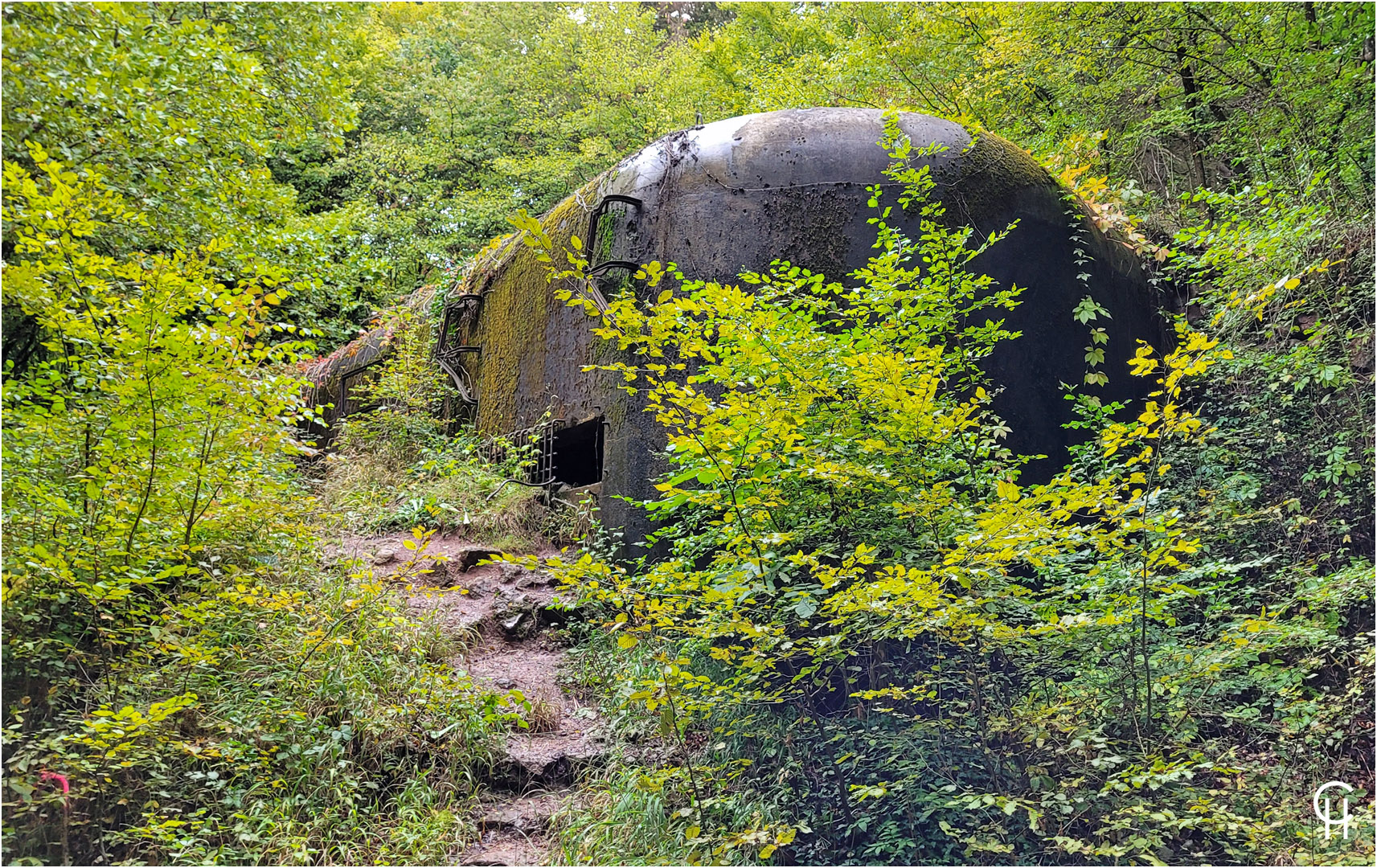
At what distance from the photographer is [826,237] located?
5379 millimetres

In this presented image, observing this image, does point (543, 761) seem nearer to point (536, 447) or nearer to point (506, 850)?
point (506, 850)

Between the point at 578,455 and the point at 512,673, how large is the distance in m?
2.76

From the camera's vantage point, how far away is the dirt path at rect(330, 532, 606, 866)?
3582mm

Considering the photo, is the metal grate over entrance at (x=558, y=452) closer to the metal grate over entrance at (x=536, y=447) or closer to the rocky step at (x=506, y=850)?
the metal grate over entrance at (x=536, y=447)

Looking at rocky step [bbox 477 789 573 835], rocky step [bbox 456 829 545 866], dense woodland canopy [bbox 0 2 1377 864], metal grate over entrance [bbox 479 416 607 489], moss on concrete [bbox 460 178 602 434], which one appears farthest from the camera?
moss on concrete [bbox 460 178 602 434]

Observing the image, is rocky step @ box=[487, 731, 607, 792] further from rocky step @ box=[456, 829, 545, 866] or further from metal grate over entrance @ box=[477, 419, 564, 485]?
metal grate over entrance @ box=[477, 419, 564, 485]

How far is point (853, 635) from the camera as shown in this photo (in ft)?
11.8

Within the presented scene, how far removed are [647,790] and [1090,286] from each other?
465 centimetres

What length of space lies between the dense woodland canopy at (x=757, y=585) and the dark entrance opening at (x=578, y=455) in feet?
2.53

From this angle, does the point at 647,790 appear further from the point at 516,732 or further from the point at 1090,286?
the point at 1090,286

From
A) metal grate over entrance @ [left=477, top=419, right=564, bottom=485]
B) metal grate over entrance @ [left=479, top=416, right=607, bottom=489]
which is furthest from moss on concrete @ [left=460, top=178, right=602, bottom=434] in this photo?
metal grate over entrance @ [left=479, top=416, right=607, bottom=489]

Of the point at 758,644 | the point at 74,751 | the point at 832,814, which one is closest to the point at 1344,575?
the point at 832,814

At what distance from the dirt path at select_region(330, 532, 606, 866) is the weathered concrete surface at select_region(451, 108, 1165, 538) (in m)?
0.96

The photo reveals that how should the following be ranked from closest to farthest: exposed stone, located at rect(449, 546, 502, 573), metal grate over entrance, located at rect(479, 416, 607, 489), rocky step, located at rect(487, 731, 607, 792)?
rocky step, located at rect(487, 731, 607, 792) → exposed stone, located at rect(449, 546, 502, 573) → metal grate over entrance, located at rect(479, 416, 607, 489)
